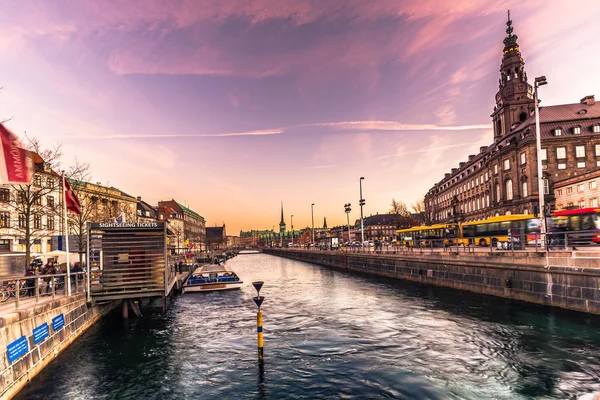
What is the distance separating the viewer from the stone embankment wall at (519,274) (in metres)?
19.1

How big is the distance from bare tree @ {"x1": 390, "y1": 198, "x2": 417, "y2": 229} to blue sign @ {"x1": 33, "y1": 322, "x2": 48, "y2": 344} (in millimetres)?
110351

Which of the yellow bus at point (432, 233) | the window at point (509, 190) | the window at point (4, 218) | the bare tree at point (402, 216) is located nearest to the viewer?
the window at point (4, 218)

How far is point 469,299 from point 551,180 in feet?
202

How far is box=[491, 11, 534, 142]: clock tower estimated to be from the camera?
96.1 meters

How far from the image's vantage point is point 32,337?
11.6 metres

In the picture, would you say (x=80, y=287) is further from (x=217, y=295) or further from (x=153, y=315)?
(x=217, y=295)

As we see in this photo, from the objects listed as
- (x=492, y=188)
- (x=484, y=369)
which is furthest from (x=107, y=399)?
(x=492, y=188)

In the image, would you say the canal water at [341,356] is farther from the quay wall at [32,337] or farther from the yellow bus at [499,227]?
the yellow bus at [499,227]

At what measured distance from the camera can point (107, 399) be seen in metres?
10.7

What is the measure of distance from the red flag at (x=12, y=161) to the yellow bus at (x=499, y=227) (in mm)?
37883

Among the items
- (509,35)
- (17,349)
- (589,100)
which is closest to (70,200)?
(17,349)

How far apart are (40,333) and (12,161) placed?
5487 millimetres

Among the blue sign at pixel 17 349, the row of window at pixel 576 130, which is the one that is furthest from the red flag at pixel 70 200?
the row of window at pixel 576 130

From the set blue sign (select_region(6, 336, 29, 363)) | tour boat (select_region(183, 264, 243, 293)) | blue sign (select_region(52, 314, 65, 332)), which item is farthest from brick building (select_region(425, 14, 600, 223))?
blue sign (select_region(6, 336, 29, 363))
